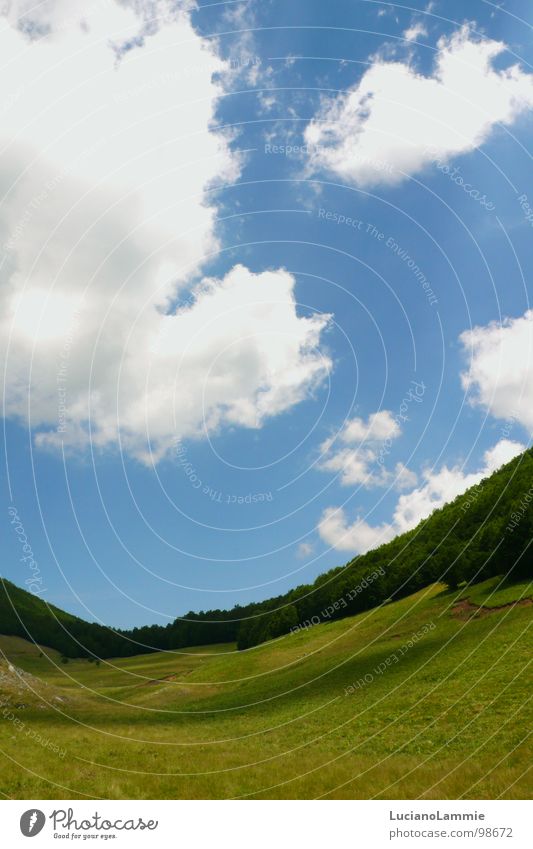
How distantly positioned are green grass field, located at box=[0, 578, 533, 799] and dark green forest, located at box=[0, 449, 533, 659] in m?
6.84

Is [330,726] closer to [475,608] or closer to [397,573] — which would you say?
[475,608]

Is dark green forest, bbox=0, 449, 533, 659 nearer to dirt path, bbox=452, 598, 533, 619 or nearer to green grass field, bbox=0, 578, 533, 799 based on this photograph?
dirt path, bbox=452, 598, 533, 619

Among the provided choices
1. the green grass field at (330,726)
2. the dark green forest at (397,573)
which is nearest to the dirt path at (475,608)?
the green grass field at (330,726)

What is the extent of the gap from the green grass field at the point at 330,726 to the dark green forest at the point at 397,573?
6841 millimetres

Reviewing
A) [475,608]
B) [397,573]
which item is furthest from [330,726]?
[397,573]

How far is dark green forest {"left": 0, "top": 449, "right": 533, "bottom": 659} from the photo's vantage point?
65.2 meters

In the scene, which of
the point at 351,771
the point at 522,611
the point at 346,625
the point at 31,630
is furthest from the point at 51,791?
the point at 31,630

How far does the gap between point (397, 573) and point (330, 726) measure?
6282 centimetres

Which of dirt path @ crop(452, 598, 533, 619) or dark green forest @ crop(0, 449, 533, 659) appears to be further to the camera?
dark green forest @ crop(0, 449, 533, 659)

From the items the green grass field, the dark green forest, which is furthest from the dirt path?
the dark green forest

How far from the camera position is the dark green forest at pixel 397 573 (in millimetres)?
65250

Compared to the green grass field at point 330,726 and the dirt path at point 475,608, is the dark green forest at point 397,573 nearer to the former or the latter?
the dirt path at point 475,608
